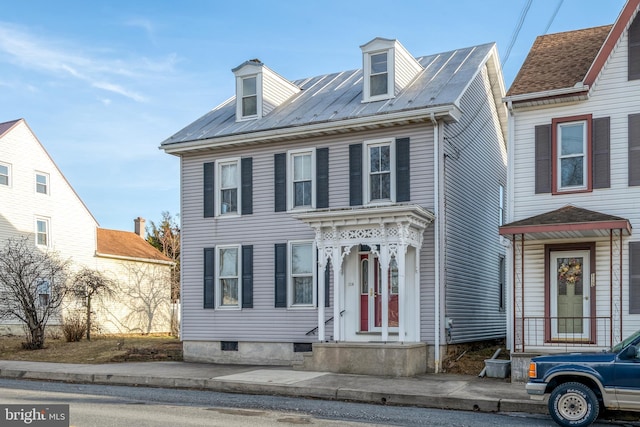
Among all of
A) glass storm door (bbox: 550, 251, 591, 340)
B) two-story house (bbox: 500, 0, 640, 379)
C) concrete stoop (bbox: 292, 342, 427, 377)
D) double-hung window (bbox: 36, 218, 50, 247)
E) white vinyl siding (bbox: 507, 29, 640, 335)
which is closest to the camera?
two-story house (bbox: 500, 0, 640, 379)

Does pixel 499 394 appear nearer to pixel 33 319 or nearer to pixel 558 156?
pixel 558 156

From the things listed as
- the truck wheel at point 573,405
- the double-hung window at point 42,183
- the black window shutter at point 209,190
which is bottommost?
the truck wheel at point 573,405

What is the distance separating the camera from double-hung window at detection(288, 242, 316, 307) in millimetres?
19438

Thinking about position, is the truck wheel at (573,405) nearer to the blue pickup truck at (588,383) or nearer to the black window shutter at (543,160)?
the blue pickup truck at (588,383)

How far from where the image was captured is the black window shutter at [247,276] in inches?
795

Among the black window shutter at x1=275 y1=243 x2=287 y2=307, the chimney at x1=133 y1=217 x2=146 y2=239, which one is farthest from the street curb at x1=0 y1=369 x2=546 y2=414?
the chimney at x1=133 y1=217 x2=146 y2=239

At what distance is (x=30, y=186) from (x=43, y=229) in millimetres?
2060

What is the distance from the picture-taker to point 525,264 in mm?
16594

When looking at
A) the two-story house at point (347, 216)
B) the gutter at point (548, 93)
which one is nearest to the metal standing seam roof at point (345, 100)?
the two-story house at point (347, 216)

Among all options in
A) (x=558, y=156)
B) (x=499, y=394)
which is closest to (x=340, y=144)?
(x=558, y=156)

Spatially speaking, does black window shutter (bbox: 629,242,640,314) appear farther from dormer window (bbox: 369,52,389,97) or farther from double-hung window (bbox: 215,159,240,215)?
double-hung window (bbox: 215,159,240,215)

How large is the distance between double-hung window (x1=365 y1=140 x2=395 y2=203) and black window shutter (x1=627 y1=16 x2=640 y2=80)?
6013 mm

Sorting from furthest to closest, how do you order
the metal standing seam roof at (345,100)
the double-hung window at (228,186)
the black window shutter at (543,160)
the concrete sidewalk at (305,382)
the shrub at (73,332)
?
the shrub at (73,332)
the double-hung window at (228,186)
the metal standing seam roof at (345,100)
the black window shutter at (543,160)
the concrete sidewalk at (305,382)

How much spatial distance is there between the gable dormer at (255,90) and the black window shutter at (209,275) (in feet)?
14.1
